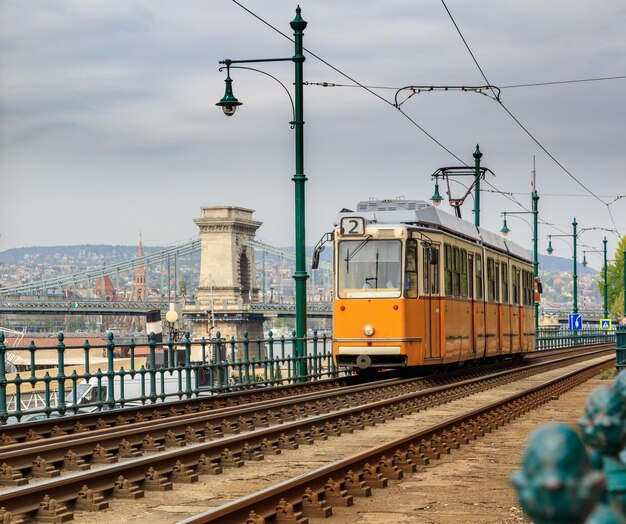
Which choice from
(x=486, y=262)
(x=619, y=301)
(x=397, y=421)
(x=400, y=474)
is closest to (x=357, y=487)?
(x=400, y=474)

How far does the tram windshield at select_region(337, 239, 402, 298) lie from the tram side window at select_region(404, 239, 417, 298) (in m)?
0.13

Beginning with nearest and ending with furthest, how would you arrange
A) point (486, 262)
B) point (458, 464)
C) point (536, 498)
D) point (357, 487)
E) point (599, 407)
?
point (536, 498) < point (599, 407) < point (357, 487) < point (458, 464) < point (486, 262)

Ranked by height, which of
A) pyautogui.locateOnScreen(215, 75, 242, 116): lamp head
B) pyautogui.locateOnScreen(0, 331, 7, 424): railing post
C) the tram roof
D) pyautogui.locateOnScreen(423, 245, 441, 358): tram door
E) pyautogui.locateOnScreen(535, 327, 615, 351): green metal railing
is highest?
pyautogui.locateOnScreen(215, 75, 242, 116): lamp head

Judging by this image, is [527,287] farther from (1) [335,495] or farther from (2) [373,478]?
(1) [335,495]

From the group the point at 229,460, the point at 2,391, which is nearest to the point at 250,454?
the point at 229,460

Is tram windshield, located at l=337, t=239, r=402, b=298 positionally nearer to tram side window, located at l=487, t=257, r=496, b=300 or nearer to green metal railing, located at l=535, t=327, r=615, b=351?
tram side window, located at l=487, t=257, r=496, b=300

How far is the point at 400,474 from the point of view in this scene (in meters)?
9.55

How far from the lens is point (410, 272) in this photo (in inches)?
819

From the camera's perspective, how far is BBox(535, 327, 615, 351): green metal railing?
53.1 m

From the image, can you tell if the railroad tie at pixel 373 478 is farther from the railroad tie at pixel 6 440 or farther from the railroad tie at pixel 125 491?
the railroad tie at pixel 6 440

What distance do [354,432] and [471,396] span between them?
6.37m

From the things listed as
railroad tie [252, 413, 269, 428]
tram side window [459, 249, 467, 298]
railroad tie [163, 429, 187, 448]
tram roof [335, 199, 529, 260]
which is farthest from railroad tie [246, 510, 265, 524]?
tram side window [459, 249, 467, 298]

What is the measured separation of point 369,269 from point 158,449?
10.5 metres

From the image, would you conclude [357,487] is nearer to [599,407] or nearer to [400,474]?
[400,474]
